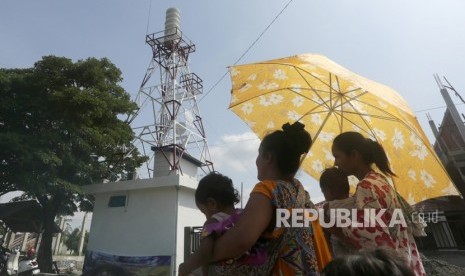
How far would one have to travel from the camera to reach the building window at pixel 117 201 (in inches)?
460

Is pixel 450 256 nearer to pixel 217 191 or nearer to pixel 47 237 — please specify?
pixel 217 191


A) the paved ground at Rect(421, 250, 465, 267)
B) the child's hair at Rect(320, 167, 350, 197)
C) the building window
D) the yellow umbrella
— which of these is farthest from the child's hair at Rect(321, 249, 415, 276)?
the building window

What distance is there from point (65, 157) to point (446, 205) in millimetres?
13906

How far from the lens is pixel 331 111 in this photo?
11.1 feet

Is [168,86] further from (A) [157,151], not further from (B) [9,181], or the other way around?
(B) [9,181]

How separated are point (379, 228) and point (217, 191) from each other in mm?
953

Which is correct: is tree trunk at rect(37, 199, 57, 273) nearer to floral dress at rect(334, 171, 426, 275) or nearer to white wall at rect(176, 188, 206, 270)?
white wall at rect(176, 188, 206, 270)

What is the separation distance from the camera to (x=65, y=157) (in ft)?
39.6

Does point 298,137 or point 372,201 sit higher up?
point 298,137

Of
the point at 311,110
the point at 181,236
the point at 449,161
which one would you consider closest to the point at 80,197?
the point at 181,236

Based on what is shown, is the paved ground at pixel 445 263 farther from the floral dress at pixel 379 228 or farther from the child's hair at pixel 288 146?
the child's hair at pixel 288 146

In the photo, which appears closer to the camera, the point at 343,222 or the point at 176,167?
the point at 343,222

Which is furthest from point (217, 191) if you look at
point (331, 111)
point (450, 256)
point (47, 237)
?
point (47, 237)

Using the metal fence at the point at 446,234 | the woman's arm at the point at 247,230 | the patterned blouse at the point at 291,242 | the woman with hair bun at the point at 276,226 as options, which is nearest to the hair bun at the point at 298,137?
the woman with hair bun at the point at 276,226
